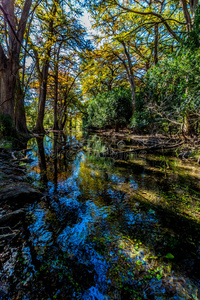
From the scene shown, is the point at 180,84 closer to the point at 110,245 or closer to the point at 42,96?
the point at 110,245

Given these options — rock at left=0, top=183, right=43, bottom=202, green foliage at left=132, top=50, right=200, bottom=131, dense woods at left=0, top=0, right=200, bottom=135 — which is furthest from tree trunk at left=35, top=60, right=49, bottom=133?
rock at left=0, top=183, right=43, bottom=202

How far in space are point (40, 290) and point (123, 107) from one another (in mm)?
14834

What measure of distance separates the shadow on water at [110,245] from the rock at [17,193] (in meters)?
0.25

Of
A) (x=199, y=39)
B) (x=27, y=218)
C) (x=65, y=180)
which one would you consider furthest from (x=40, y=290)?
(x=199, y=39)

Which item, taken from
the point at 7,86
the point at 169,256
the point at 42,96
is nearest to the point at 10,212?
the point at 169,256

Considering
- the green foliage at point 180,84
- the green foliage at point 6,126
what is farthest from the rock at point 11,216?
the green foliage at point 6,126

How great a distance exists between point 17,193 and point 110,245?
2.12 m

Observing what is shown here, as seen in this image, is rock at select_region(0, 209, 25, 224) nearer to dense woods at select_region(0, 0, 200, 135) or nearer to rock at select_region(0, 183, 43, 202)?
rock at select_region(0, 183, 43, 202)

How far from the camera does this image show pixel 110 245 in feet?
6.46

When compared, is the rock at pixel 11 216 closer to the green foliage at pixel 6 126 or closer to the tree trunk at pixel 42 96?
the green foliage at pixel 6 126

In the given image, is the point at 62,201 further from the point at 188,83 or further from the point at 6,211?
the point at 188,83

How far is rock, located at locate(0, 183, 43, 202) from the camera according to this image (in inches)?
103

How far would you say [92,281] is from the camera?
150 centimetres

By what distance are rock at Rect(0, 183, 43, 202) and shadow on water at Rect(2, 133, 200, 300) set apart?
0.25 m
